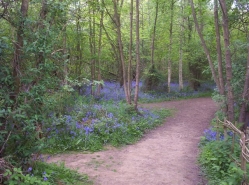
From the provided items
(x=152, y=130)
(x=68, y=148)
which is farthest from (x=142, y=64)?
(x=68, y=148)

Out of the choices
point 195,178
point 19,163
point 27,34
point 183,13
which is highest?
point 183,13

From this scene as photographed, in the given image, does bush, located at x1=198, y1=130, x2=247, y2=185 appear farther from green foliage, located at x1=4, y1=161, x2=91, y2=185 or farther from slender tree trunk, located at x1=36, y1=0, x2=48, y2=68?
slender tree trunk, located at x1=36, y1=0, x2=48, y2=68

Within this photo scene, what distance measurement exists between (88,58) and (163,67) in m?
11.7

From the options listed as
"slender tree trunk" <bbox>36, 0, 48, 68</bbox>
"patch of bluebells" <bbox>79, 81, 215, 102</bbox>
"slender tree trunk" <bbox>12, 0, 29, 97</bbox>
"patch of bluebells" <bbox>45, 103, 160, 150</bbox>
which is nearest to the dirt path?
"patch of bluebells" <bbox>45, 103, 160, 150</bbox>

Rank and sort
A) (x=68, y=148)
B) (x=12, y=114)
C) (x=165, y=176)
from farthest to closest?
(x=68, y=148) < (x=165, y=176) < (x=12, y=114)

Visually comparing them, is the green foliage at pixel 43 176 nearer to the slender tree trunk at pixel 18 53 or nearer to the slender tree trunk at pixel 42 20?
the slender tree trunk at pixel 18 53

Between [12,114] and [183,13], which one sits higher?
[183,13]

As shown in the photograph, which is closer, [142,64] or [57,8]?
[57,8]

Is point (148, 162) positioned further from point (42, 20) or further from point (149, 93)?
point (149, 93)

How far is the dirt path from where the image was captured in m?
5.30

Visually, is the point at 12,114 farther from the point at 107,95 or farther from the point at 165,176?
the point at 107,95

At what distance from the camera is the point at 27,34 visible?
3.95 m

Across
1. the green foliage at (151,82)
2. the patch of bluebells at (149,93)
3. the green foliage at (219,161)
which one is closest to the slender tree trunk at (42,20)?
the green foliage at (219,161)

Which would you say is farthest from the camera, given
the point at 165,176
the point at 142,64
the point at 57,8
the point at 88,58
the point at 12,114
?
the point at 142,64
